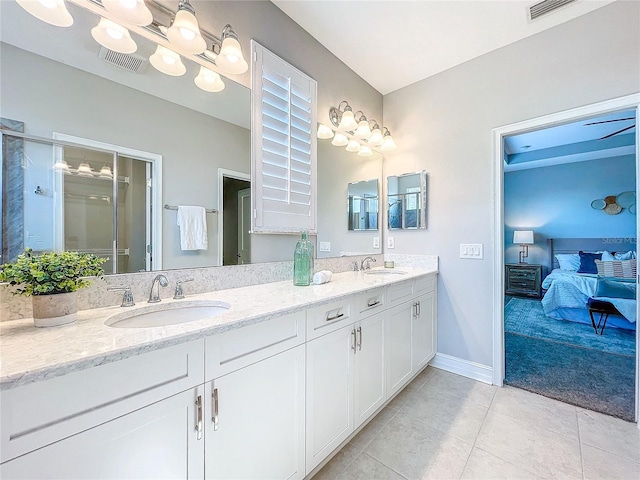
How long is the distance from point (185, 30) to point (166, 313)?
51.8 inches

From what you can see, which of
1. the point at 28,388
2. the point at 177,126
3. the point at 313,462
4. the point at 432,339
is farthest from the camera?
the point at 432,339

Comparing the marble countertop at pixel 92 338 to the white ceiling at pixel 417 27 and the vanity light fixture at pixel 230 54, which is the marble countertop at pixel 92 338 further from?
the white ceiling at pixel 417 27

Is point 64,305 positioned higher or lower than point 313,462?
higher

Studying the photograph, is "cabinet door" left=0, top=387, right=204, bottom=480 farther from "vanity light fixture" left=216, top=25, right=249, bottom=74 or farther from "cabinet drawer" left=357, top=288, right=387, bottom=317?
"vanity light fixture" left=216, top=25, right=249, bottom=74

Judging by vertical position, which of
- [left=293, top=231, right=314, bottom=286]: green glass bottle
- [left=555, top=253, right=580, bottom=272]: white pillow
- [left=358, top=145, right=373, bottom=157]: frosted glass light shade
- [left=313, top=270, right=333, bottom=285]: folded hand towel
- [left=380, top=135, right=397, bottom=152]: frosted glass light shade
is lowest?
[left=555, top=253, right=580, bottom=272]: white pillow

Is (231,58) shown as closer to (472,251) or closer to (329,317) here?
(329,317)

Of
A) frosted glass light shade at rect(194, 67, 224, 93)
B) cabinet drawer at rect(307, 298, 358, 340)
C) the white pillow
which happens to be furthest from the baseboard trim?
the white pillow

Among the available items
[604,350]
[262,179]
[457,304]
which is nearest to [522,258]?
[604,350]

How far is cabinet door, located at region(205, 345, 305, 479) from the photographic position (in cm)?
91

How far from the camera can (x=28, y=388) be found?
0.60m

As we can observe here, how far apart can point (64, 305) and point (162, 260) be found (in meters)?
0.44

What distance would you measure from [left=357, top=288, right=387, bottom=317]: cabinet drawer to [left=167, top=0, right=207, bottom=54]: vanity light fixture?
5.05ft

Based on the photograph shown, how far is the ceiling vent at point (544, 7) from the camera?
175cm

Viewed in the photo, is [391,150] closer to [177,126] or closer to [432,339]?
[432,339]
